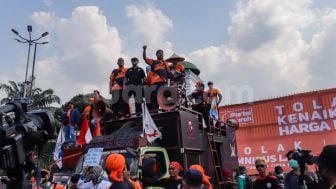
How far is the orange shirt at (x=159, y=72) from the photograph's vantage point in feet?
33.0

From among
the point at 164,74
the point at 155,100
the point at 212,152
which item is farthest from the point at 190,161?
the point at 164,74

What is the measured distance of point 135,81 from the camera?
1029 cm

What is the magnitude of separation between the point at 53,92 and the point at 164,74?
66.4ft

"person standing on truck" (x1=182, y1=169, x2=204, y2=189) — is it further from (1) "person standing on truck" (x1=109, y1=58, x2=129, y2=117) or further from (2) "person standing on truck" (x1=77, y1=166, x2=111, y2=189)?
(1) "person standing on truck" (x1=109, y1=58, x2=129, y2=117)

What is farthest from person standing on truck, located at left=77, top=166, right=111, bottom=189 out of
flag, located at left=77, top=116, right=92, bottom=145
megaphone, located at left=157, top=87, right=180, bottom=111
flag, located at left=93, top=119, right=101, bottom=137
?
megaphone, located at left=157, top=87, right=180, bottom=111

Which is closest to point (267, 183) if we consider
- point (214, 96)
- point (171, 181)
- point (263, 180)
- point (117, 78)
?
point (263, 180)

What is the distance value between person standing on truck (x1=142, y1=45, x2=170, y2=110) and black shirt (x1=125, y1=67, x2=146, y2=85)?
30 centimetres

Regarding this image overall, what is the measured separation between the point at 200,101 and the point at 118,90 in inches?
81.2

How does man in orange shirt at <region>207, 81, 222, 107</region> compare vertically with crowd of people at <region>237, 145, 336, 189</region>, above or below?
above

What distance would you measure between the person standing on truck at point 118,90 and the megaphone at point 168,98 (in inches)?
42.2

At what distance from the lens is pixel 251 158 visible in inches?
657

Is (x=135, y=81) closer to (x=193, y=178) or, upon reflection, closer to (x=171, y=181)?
(x=171, y=181)

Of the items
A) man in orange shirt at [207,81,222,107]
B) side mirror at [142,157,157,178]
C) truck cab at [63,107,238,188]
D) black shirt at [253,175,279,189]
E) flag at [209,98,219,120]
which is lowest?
black shirt at [253,175,279,189]

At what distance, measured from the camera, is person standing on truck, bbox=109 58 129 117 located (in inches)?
397
